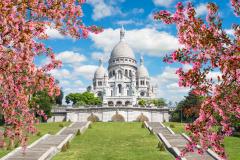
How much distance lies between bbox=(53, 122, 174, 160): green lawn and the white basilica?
89.7m

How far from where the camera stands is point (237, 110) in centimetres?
943

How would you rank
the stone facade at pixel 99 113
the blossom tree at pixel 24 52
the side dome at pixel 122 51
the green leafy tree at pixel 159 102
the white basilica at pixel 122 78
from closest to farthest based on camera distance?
the blossom tree at pixel 24 52 → the stone facade at pixel 99 113 → the green leafy tree at pixel 159 102 → the white basilica at pixel 122 78 → the side dome at pixel 122 51

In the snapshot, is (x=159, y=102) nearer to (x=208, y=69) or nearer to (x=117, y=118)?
(x=117, y=118)

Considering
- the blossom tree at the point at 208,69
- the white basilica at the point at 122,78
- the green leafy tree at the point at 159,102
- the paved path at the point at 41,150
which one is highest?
the white basilica at the point at 122,78

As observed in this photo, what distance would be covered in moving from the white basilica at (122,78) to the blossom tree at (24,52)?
119406 mm

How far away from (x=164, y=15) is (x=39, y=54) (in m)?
3.88

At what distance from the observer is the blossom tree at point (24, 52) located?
9.34 meters

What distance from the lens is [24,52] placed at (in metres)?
10.2

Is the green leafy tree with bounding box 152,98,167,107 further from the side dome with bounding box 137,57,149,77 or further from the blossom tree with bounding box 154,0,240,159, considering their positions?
the blossom tree with bounding box 154,0,240,159

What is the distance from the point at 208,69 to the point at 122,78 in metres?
131

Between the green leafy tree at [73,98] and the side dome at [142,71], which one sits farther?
the side dome at [142,71]

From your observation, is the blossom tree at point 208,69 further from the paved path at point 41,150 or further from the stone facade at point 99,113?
the stone facade at point 99,113

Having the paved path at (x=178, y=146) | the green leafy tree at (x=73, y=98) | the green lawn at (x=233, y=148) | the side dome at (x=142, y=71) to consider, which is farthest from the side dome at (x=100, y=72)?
the green lawn at (x=233, y=148)

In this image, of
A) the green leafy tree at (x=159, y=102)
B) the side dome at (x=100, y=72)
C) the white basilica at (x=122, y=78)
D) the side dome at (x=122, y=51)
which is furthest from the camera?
the side dome at (x=122, y=51)
